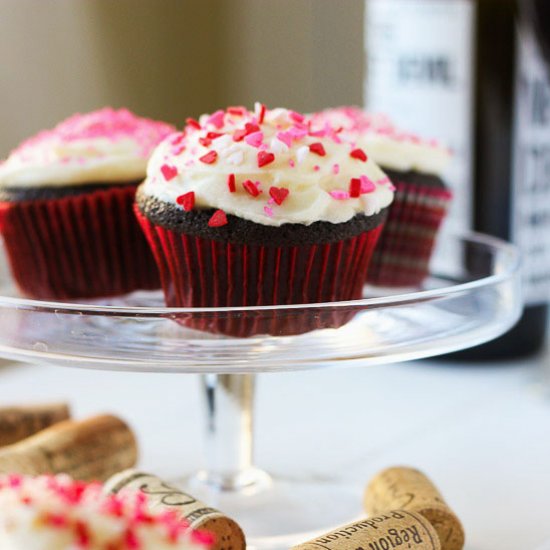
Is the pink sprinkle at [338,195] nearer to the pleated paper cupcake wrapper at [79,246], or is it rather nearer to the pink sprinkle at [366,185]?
the pink sprinkle at [366,185]

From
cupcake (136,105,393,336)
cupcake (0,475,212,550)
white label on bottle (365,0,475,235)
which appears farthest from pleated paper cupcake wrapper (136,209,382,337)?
white label on bottle (365,0,475,235)

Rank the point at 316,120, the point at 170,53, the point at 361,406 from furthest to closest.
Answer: the point at 170,53, the point at 361,406, the point at 316,120

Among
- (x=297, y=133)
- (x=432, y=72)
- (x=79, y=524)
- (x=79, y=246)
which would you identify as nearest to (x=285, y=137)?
(x=297, y=133)

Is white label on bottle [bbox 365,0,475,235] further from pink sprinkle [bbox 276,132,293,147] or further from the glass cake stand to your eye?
pink sprinkle [bbox 276,132,293,147]

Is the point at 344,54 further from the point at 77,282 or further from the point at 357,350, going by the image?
the point at 357,350

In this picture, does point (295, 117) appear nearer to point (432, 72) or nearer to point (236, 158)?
point (236, 158)

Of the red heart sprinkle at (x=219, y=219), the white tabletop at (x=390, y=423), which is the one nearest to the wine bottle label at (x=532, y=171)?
the white tabletop at (x=390, y=423)

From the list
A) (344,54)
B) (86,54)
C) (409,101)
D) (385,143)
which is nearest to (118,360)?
(385,143)
